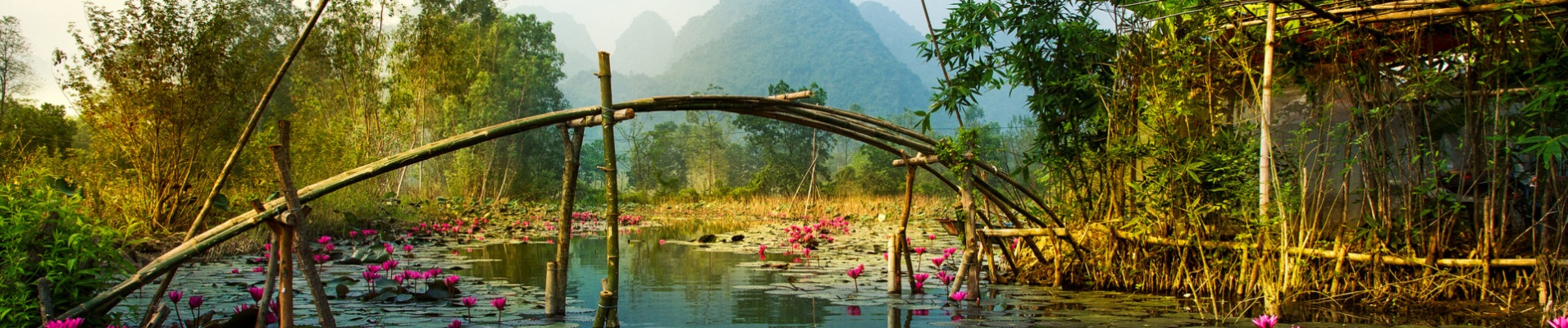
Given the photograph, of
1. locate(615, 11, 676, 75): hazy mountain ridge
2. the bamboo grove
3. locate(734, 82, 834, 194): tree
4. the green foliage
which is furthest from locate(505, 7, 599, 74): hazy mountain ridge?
the bamboo grove

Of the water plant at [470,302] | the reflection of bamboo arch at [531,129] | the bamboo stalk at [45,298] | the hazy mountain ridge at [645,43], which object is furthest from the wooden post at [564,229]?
the hazy mountain ridge at [645,43]

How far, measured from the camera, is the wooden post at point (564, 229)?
372cm

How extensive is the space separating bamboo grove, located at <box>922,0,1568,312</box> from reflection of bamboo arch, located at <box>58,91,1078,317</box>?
596 mm

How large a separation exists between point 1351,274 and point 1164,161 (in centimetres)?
103

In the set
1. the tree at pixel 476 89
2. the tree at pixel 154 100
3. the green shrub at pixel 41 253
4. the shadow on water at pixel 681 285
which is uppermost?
the tree at pixel 476 89

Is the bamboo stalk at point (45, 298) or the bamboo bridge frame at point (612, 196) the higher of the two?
the bamboo bridge frame at point (612, 196)

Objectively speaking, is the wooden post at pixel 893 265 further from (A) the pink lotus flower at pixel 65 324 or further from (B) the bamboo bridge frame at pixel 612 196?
(A) the pink lotus flower at pixel 65 324

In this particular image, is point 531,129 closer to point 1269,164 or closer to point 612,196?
point 612,196

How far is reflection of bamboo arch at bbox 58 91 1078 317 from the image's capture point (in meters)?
2.96

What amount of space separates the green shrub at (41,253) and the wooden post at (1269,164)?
445cm

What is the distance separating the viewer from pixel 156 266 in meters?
2.94

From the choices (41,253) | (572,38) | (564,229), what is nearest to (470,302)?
(564,229)

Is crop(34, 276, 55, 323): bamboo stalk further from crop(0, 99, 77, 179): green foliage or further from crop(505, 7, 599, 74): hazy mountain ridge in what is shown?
crop(505, 7, 599, 74): hazy mountain ridge

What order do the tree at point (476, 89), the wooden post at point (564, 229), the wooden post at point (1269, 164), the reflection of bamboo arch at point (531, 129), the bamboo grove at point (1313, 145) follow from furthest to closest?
1. the tree at point (476, 89)
2. the bamboo grove at point (1313, 145)
3. the wooden post at point (1269, 164)
4. the wooden post at point (564, 229)
5. the reflection of bamboo arch at point (531, 129)
